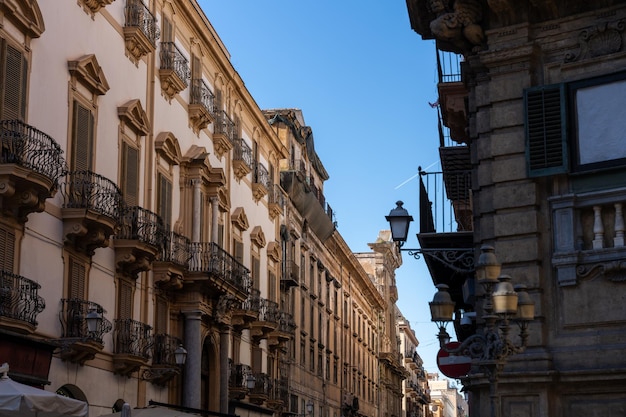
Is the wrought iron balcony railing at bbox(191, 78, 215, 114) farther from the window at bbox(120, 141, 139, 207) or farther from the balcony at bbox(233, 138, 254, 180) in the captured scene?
the window at bbox(120, 141, 139, 207)

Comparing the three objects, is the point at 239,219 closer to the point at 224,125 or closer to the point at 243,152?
the point at 243,152

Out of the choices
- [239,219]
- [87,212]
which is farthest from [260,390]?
[87,212]

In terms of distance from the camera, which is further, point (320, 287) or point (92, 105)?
point (320, 287)

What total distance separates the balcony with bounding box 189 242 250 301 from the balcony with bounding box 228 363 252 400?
3.32 m

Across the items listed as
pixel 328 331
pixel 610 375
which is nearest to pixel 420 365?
pixel 328 331

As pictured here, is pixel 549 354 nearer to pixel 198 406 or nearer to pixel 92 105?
pixel 92 105

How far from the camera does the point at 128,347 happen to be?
75.8 ft

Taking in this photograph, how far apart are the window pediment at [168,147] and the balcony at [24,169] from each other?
7.81 meters

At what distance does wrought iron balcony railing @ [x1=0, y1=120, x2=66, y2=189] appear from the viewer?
1734 centimetres

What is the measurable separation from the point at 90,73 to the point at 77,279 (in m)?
4.36

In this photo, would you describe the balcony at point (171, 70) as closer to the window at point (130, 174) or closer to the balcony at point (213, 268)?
the window at point (130, 174)

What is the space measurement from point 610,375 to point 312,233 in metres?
38.1

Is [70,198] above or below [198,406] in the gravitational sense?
above

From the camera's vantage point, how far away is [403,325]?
10525 cm
